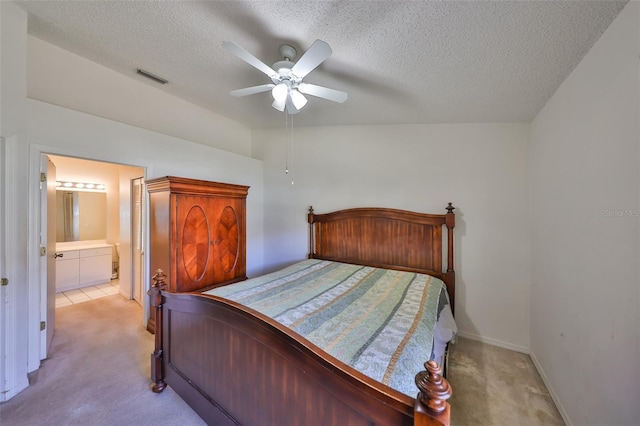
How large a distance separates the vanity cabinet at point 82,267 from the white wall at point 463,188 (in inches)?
157

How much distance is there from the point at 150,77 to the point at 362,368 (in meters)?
3.27

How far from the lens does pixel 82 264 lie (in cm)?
420

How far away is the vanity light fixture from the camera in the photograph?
429 centimetres

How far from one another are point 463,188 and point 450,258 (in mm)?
831

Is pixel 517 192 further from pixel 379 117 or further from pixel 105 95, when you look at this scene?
pixel 105 95

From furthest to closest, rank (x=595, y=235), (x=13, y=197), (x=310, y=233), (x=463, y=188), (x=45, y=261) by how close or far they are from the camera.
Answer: (x=310, y=233) → (x=463, y=188) → (x=45, y=261) → (x=13, y=197) → (x=595, y=235)

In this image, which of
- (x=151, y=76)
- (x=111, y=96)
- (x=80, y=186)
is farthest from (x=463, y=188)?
(x=80, y=186)

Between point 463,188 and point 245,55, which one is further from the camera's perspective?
point 463,188

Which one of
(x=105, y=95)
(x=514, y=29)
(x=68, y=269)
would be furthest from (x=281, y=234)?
(x=68, y=269)

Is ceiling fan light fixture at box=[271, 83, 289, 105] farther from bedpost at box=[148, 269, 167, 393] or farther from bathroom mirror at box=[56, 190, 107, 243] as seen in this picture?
Result: bathroom mirror at box=[56, 190, 107, 243]

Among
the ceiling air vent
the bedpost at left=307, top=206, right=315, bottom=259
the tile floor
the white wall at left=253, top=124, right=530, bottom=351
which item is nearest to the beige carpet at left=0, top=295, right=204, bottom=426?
the tile floor

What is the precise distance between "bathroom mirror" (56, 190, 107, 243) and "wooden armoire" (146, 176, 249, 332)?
3.26 m

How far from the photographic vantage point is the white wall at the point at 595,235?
3.81 ft

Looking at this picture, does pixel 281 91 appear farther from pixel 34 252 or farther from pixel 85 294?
pixel 85 294
